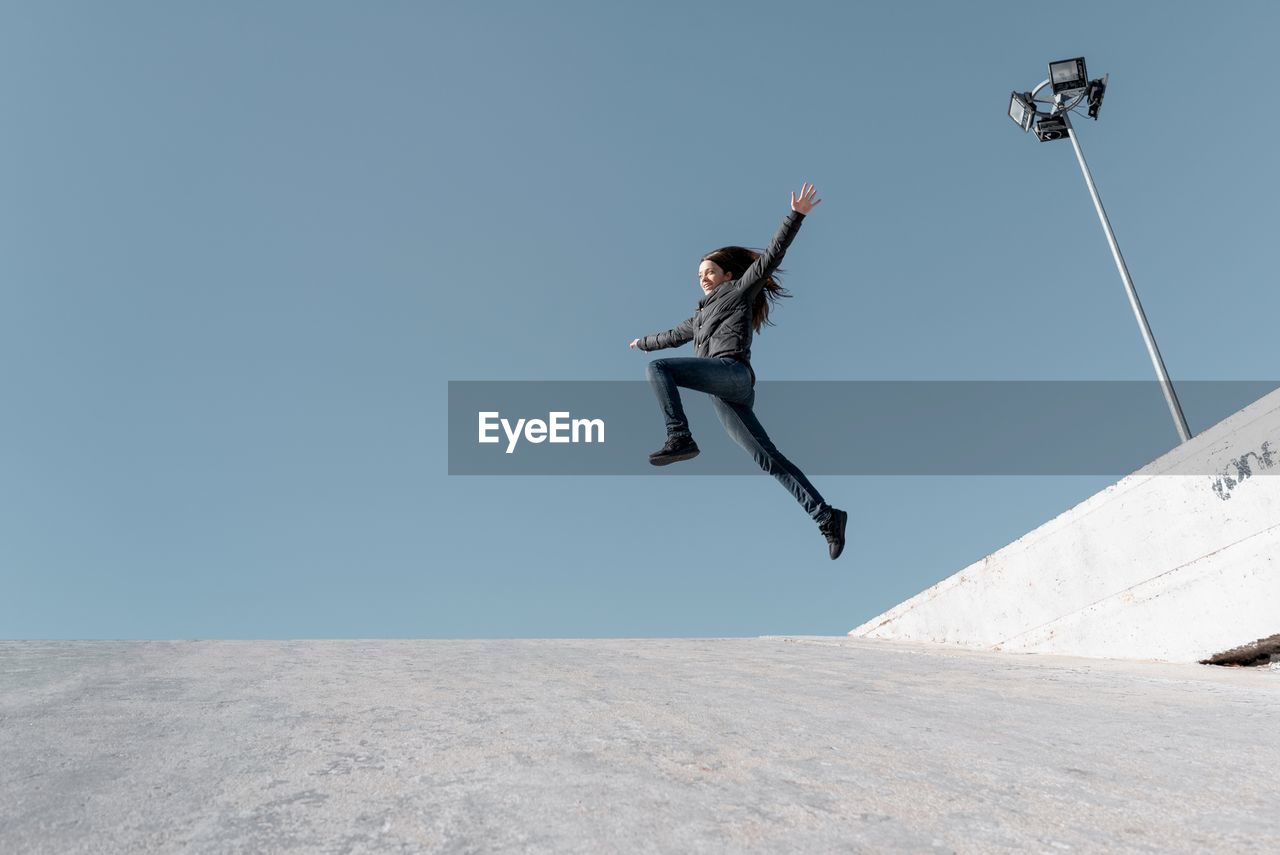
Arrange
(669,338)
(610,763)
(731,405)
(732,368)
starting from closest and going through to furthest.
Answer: (610,763), (732,368), (731,405), (669,338)

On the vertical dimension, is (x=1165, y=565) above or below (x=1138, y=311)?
below

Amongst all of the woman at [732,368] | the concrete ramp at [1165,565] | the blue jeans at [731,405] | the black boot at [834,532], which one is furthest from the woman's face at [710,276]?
the concrete ramp at [1165,565]

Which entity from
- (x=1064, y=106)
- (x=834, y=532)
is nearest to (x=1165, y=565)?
(x=834, y=532)

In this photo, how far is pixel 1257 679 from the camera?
3.67 metres

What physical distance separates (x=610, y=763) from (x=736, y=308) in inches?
149

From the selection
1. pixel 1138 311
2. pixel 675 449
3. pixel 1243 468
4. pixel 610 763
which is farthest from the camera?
pixel 1138 311

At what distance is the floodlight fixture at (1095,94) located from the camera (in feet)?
40.0

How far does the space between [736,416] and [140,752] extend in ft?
12.6

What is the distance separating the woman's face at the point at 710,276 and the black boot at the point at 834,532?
1.74 meters

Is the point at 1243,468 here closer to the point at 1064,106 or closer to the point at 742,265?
the point at 742,265

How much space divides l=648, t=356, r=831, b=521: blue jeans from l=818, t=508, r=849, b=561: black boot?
5 centimetres

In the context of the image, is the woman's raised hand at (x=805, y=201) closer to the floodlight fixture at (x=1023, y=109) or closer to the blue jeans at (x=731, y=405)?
the blue jeans at (x=731, y=405)

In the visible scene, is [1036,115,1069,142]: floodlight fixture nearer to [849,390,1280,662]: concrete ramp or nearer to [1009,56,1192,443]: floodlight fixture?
[1009,56,1192,443]: floodlight fixture

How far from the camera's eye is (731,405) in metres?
5.06
